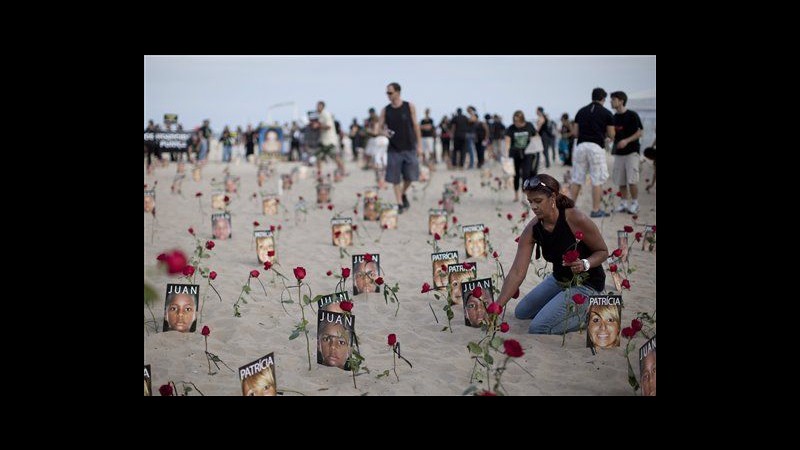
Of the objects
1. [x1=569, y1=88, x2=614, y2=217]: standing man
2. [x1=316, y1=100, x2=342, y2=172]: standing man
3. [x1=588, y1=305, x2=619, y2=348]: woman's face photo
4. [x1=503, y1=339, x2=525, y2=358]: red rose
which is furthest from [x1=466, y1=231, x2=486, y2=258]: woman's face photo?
[x1=316, y1=100, x2=342, y2=172]: standing man

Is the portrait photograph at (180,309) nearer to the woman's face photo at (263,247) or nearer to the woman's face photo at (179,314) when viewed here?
the woman's face photo at (179,314)

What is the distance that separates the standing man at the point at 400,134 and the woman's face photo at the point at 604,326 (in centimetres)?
536

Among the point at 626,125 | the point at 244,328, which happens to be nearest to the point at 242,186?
the point at 626,125

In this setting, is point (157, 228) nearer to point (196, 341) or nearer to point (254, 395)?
point (196, 341)

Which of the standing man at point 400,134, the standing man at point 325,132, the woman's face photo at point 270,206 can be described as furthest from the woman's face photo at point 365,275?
the standing man at point 325,132

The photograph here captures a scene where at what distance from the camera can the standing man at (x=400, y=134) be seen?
9.00 m

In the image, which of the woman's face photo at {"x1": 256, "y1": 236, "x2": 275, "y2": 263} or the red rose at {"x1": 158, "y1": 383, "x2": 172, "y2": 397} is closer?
the red rose at {"x1": 158, "y1": 383, "x2": 172, "y2": 397}

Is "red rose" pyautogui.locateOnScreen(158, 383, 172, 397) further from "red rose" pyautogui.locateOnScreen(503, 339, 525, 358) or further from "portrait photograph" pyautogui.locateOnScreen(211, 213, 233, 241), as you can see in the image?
"portrait photograph" pyautogui.locateOnScreen(211, 213, 233, 241)

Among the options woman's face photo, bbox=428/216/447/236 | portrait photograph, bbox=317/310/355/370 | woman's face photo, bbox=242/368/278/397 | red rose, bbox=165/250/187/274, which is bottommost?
woman's face photo, bbox=242/368/278/397

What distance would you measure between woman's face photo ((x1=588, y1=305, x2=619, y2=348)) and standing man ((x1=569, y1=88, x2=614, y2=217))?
4661mm

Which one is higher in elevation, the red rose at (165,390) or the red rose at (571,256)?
the red rose at (571,256)

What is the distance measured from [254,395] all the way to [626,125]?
6780mm

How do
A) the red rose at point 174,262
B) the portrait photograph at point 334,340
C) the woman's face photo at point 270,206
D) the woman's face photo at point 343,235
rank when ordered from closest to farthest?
the red rose at point 174,262 → the portrait photograph at point 334,340 → the woman's face photo at point 343,235 → the woman's face photo at point 270,206

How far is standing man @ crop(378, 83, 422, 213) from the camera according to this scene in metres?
9.00
